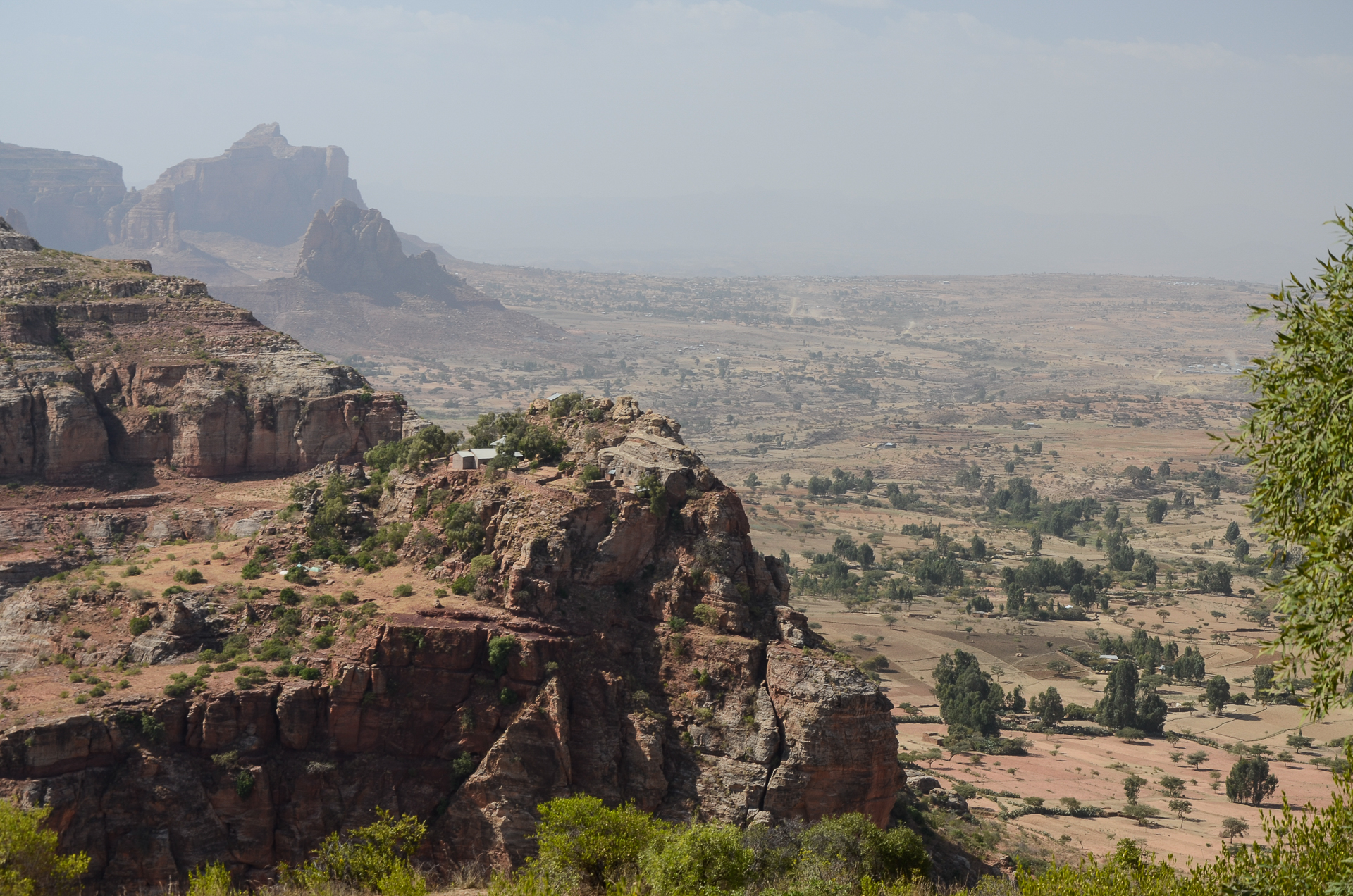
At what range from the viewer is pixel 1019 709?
86.2m

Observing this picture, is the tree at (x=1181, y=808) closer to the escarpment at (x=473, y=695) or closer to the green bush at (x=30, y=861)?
the escarpment at (x=473, y=695)

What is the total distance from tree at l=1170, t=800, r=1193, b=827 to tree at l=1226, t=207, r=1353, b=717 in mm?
48009

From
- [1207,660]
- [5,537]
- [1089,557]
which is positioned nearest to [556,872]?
[5,537]

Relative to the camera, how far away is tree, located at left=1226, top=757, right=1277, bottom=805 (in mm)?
68312

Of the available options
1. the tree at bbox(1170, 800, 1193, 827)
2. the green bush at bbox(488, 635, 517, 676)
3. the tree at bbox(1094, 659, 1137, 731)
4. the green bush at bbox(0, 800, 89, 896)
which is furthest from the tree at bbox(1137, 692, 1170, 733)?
the green bush at bbox(0, 800, 89, 896)

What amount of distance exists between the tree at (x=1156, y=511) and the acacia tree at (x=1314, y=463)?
156368mm

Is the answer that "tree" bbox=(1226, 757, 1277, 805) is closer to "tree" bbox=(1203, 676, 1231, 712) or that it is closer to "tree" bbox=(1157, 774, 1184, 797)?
"tree" bbox=(1157, 774, 1184, 797)

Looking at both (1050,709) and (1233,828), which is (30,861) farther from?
(1050,709)

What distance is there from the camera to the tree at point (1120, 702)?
8444 centimetres

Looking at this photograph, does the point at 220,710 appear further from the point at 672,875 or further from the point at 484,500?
the point at 672,875

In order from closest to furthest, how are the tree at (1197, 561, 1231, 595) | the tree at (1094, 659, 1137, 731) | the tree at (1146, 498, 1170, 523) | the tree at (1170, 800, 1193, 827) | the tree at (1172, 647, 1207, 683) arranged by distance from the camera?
the tree at (1170, 800, 1193, 827), the tree at (1094, 659, 1137, 731), the tree at (1172, 647, 1207, 683), the tree at (1197, 561, 1231, 595), the tree at (1146, 498, 1170, 523)

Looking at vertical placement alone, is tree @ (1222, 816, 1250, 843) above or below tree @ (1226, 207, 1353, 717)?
below

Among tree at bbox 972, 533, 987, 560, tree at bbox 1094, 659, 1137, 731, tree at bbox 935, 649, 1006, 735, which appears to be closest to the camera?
tree at bbox 935, 649, 1006, 735

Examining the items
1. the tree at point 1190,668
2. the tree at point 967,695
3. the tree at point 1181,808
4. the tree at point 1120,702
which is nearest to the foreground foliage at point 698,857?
the tree at point 1181,808
